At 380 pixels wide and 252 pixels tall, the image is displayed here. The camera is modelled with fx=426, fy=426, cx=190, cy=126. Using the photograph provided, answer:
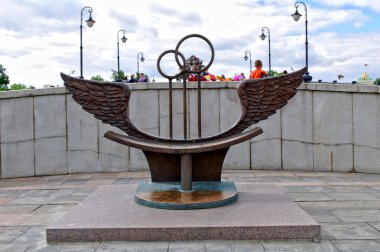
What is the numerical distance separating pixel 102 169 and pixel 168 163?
5.31 meters

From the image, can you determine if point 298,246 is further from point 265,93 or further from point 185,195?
point 265,93

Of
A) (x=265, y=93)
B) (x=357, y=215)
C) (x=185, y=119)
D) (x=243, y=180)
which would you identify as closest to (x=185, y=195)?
(x=185, y=119)

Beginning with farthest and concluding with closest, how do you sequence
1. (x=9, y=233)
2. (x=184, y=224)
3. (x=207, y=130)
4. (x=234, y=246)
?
1. (x=207, y=130)
2. (x=9, y=233)
3. (x=184, y=224)
4. (x=234, y=246)


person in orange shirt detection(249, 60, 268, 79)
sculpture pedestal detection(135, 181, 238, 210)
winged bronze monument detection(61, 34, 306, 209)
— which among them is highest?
person in orange shirt detection(249, 60, 268, 79)

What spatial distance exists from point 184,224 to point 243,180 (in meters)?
4.88

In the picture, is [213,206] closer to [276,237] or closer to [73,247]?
[276,237]

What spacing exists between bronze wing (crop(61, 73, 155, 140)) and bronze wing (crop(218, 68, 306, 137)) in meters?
1.76

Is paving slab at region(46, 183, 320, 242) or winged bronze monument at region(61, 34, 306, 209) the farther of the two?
winged bronze monument at region(61, 34, 306, 209)

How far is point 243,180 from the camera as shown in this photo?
32.2 feet

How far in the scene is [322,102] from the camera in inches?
440

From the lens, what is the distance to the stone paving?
4.89m

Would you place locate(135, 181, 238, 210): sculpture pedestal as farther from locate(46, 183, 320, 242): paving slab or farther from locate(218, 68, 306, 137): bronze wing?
locate(218, 68, 306, 137): bronze wing

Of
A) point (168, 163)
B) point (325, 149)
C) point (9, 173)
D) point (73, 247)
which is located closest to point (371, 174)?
point (325, 149)

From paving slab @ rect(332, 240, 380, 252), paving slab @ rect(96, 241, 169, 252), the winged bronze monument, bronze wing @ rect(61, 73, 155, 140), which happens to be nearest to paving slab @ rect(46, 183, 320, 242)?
paving slab @ rect(96, 241, 169, 252)
